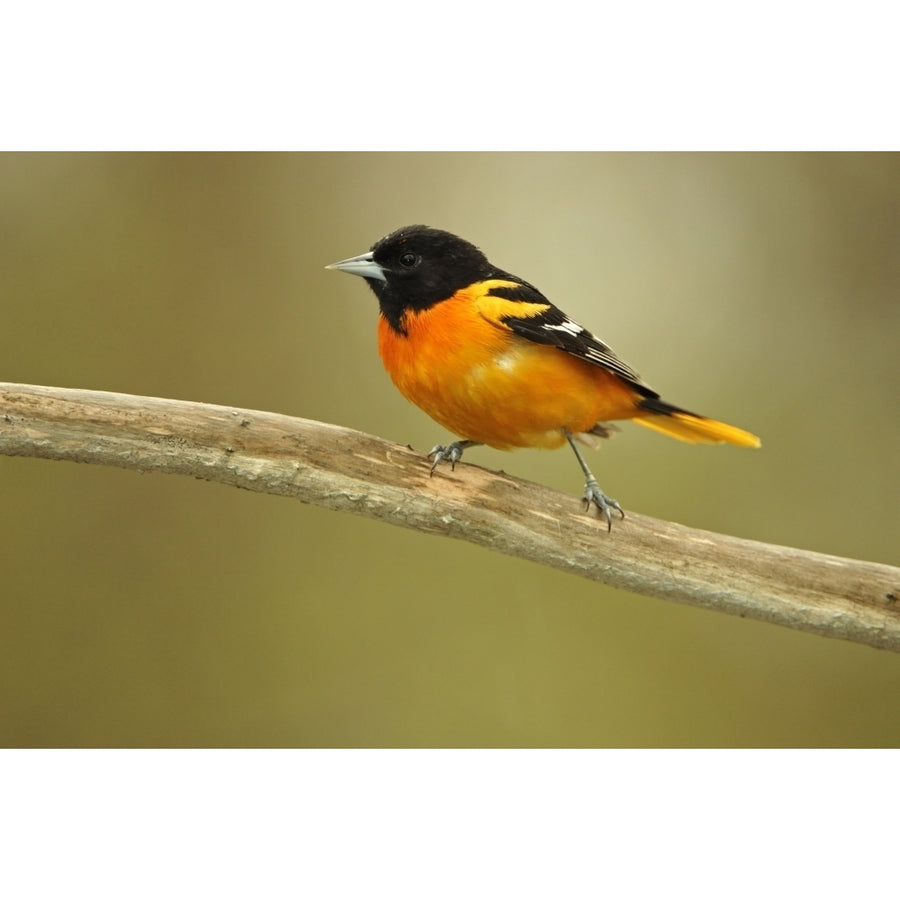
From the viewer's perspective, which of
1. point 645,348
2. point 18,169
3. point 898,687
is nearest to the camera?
point 18,169

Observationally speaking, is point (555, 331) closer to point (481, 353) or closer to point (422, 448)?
point (481, 353)

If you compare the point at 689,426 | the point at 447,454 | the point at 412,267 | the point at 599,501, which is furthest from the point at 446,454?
the point at 689,426

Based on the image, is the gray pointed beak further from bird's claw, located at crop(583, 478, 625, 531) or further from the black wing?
bird's claw, located at crop(583, 478, 625, 531)

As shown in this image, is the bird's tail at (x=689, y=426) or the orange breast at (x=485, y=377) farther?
the bird's tail at (x=689, y=426)

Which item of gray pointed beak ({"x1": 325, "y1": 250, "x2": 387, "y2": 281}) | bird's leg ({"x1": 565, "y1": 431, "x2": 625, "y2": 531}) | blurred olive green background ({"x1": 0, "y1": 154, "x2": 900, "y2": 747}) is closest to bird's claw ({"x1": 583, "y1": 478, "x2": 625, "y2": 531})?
bird's leg ({"x1": 565, "y1": 431, "x2": 625, "y2": 531})

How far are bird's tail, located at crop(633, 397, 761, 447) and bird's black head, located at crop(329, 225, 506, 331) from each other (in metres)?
0.89

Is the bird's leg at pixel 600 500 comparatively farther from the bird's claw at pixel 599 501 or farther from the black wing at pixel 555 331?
the black wing at pixel 555 331

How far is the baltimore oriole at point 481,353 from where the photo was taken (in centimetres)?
328

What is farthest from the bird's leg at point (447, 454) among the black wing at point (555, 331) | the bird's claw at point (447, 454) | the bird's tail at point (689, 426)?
the bird's tail at point (689, 426)

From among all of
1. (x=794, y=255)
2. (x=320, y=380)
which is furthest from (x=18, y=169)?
(x=794, y=255)

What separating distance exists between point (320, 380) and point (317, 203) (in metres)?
0.75

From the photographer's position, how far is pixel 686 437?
3928 millimetres

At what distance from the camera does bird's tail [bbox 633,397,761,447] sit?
149 inches

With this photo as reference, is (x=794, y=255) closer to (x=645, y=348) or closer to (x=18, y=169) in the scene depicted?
(x=645, y=348)
